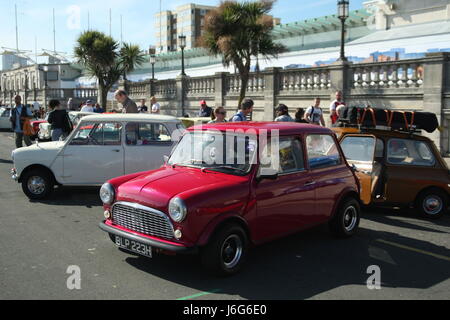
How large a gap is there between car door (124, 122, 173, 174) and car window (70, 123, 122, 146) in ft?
0.62

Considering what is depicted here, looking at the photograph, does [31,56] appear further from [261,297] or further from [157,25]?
[261,297]

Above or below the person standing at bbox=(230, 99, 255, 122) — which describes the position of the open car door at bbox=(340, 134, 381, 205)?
below

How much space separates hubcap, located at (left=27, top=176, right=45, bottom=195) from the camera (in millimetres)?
9133

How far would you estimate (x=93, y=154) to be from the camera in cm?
908

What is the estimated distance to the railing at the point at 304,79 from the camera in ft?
55.6

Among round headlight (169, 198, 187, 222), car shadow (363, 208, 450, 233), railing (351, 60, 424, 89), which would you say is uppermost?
railing (351, 60, 424, 89)

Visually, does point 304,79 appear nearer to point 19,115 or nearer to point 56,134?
point 56,134

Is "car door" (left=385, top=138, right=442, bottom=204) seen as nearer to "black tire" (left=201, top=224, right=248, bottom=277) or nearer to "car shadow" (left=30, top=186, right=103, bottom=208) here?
"black tire" (left=201, top=224, right=248, bottom=277)

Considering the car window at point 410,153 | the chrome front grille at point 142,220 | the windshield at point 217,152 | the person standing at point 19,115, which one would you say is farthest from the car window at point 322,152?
the person standing at point 19,115

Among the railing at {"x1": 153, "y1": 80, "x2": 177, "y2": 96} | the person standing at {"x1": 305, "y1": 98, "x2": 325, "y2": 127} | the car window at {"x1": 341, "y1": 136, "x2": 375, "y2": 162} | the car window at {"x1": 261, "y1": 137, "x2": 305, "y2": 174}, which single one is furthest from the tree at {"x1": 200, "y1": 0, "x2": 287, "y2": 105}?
the car window at {"x1": 261, "y1": 137, "x2": 305, "y2": 174}

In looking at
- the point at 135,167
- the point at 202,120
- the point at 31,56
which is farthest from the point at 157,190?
the point at 31,56

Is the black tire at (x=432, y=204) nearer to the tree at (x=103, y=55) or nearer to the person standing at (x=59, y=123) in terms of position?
the person standing at (x=59, y=123)

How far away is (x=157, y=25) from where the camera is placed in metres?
126
